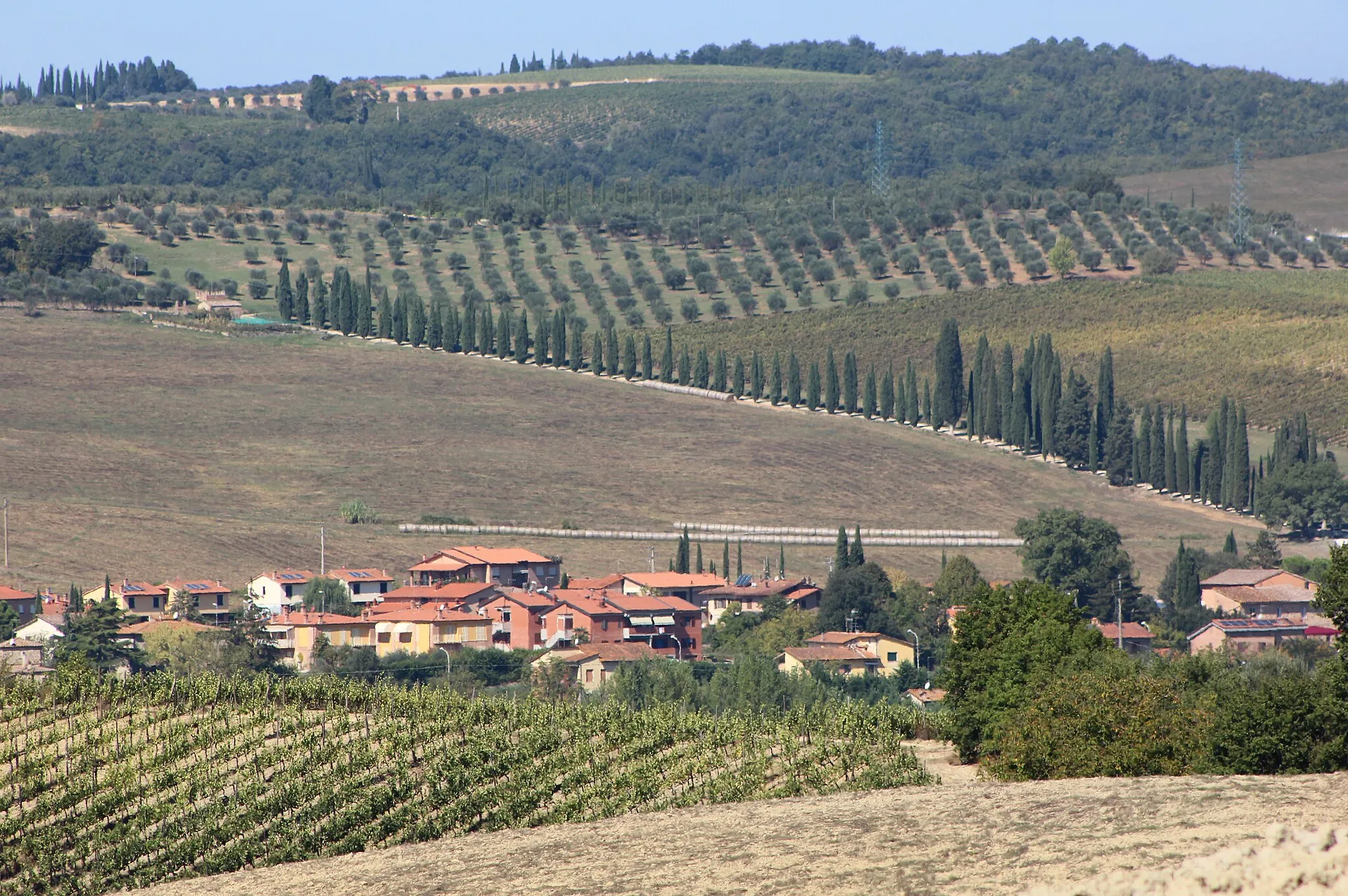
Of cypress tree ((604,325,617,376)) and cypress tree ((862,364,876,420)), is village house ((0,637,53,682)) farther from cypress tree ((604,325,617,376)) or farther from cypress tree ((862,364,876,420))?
cypress tree ((604,325,617,376))

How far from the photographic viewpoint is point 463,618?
75062 mm

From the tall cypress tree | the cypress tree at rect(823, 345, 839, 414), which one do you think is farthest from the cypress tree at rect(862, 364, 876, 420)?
the cypress tree at rect(823, 345, 839, 414)

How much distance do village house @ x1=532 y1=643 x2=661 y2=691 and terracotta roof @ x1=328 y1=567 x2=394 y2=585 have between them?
1189 centimetres

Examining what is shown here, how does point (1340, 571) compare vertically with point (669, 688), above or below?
above

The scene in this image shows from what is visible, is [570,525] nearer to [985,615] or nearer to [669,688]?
[669,688]

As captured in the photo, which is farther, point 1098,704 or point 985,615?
point 985,615

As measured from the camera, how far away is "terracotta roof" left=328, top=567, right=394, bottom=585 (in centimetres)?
8131

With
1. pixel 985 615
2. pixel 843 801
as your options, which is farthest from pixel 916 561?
pixel 843 801

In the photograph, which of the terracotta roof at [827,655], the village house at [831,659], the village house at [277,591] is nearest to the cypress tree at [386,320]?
the village house at [277,591]

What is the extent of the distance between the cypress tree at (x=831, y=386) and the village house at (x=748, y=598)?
1732 inches

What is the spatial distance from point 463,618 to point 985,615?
3588 centimetres

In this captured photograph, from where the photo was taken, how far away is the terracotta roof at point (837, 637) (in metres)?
74.9

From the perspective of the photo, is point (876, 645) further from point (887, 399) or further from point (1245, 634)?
point (887, 399)

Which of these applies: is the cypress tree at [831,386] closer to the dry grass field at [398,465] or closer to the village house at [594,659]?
the dry grass field at [398,465]
